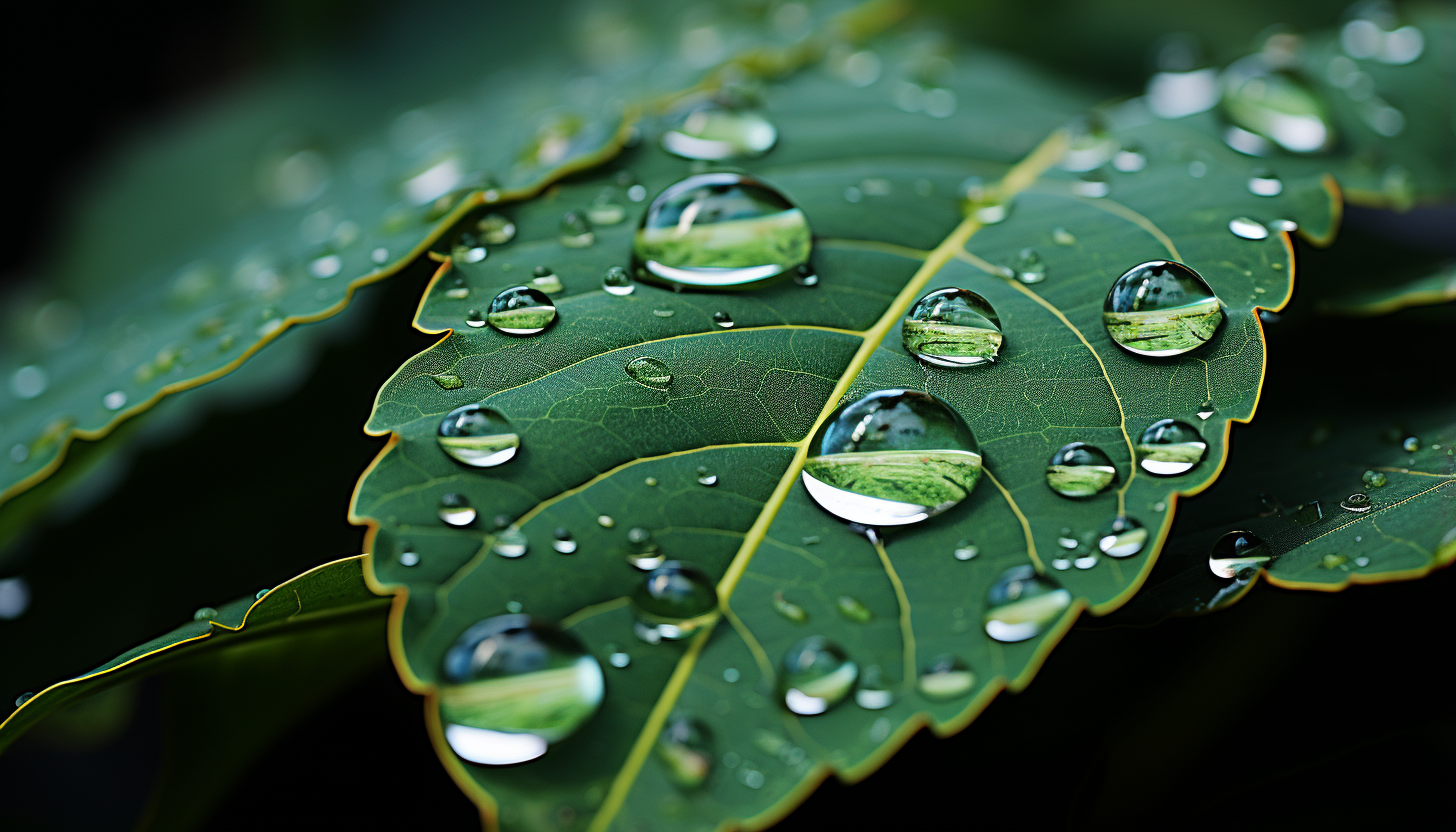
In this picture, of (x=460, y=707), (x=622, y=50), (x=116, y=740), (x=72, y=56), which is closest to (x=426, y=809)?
(x=460, y=707)

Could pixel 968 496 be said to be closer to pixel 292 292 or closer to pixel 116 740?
pixel 292 292

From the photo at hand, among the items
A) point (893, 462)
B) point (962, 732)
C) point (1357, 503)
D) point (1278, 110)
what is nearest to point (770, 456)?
point (893, 462)

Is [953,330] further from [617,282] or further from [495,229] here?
[495,229]

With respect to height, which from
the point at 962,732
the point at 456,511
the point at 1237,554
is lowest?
the point at 962,732

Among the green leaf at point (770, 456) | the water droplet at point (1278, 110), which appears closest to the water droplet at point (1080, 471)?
the green leaf at point (770, 456)

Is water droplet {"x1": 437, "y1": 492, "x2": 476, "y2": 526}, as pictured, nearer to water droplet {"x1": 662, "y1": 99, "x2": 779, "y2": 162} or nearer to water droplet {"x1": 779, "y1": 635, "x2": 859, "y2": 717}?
water droplet {"x1": 779, "y1": 635, "x2": 859, "y2": 717}

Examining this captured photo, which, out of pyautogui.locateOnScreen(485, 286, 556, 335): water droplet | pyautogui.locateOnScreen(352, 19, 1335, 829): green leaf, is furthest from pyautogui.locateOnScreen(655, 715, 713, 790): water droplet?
pyautogui.locateOnScreen(485, 286, 556, 335): water droplet
